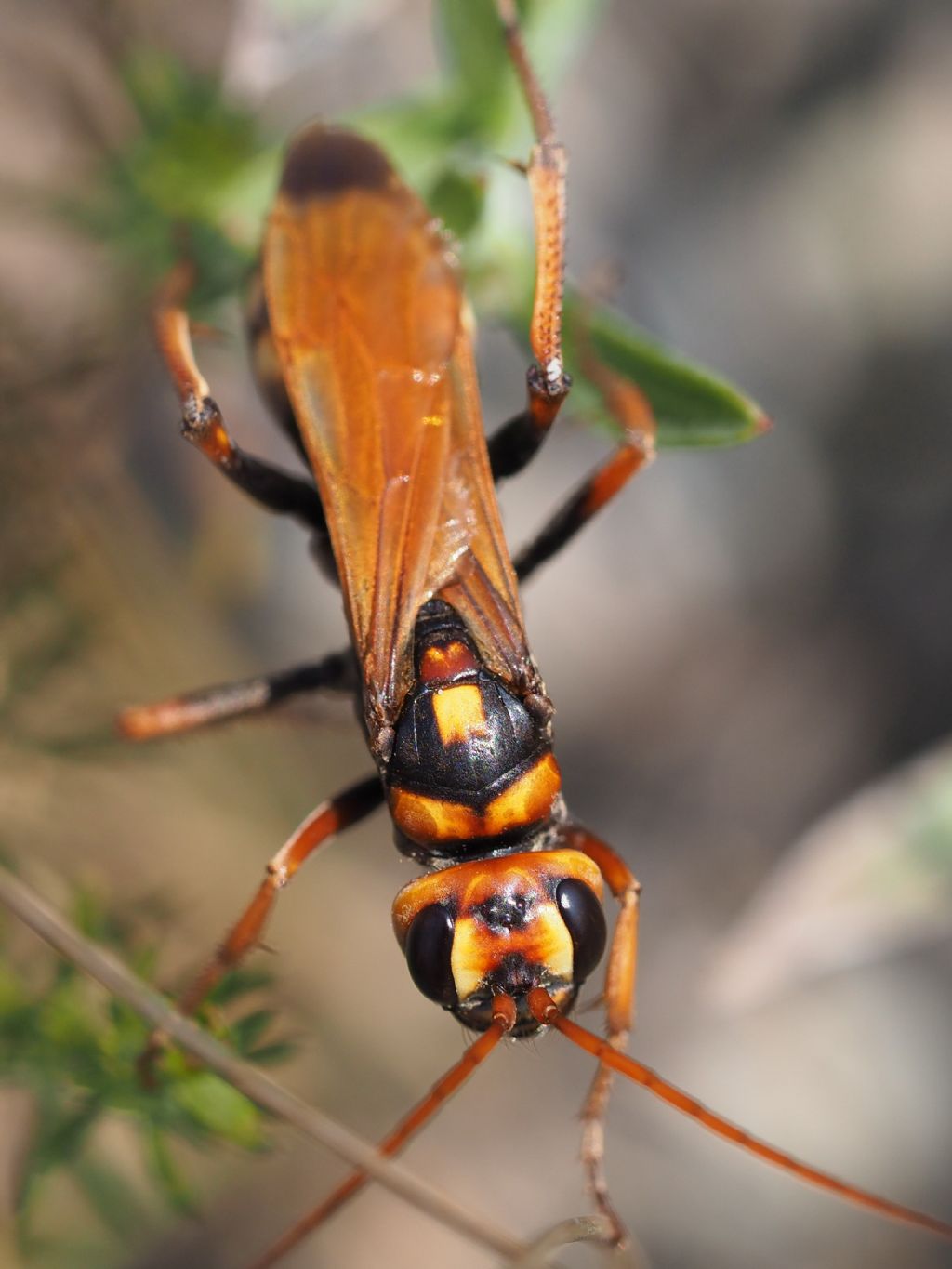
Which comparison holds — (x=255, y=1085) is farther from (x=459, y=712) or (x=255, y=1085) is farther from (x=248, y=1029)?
(x=459, y=712)

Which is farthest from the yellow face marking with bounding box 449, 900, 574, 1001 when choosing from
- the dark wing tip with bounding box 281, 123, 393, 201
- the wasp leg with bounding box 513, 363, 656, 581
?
the dark wing tip with bounding box 281, 123, 393, 201

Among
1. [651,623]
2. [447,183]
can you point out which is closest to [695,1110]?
[447,183]

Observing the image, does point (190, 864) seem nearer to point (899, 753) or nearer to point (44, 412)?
point (44, 412)

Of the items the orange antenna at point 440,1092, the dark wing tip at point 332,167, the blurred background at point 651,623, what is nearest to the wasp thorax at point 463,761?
the orange antenna at point 440,1092

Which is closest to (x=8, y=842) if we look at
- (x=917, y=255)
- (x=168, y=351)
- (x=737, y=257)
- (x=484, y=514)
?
(x=168, y=351)

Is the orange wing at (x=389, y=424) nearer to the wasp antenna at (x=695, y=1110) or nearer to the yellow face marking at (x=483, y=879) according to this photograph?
the yellow face marking at (x=483, y=879)

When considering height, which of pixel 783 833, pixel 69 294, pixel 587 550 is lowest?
pixel 783 833
